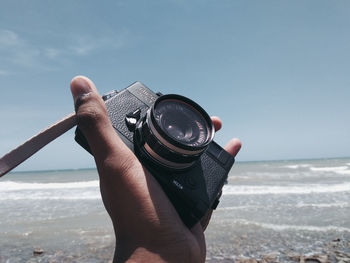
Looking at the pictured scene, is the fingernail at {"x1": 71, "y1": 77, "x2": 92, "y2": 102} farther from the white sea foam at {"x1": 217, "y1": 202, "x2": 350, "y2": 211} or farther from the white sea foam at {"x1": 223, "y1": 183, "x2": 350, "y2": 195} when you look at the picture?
the white sea foam at {"x1": 223, "y1": 183, "x2": 350, "y2": 195}

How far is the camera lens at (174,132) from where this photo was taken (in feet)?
4.37

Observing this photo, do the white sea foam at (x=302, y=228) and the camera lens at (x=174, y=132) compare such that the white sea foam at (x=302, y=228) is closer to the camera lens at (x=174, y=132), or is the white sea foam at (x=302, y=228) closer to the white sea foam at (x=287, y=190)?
the white sea foam at (x=287, y=190)

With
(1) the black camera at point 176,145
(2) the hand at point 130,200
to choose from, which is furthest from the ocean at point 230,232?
(2) the hand at point 130,200

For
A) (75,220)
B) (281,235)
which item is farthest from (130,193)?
(75,220)

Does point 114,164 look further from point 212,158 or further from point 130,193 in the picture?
point 212,158

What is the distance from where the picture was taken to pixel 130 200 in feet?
4.09

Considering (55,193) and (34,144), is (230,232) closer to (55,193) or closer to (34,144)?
(34,144)

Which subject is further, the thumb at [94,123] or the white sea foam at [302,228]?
the white sea foam at [302,228]

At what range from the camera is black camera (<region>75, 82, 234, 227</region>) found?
1.35m

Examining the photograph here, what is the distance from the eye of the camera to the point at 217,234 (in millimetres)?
5051

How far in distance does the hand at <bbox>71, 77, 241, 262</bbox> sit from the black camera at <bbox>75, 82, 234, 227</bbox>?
3.5 inches

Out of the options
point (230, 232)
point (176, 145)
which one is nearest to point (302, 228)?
point (230, 232)

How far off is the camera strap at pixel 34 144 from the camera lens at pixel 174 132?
400 millimetres

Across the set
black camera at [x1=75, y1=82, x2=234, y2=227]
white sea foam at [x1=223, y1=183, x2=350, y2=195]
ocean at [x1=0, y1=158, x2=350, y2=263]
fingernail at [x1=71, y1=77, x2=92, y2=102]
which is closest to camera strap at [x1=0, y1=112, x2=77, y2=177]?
black camera at [x1=75, y1=82, x2=234, y2=227]
